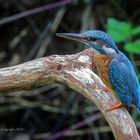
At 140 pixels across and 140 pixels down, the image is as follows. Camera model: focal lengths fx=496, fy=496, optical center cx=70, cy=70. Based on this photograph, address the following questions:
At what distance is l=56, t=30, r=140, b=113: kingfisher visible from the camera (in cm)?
286

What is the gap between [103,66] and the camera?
292cm

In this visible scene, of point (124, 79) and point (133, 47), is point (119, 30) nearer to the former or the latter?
point (133, 47)

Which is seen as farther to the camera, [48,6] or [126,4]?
[126,4]

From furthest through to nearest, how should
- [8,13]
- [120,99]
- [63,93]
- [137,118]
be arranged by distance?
1. [8,13]
2. [63,93]
3. [137,118]
4. [120,99]

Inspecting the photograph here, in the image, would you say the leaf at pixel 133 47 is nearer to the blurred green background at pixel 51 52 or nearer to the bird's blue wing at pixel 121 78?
the blurred green background at pixel 51 52

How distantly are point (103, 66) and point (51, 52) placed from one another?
2028 millimetres

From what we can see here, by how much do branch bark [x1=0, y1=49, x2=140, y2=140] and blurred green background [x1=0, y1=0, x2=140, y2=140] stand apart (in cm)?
152

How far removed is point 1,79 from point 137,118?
6.64 feet

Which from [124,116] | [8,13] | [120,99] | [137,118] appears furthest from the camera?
[8,13]

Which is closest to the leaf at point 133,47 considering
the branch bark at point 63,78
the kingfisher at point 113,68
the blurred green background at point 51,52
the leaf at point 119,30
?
the leaf at point 119,30

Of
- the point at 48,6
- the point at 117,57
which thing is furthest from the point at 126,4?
the point at 117,57

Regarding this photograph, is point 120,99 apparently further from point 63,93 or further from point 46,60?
point 63,93

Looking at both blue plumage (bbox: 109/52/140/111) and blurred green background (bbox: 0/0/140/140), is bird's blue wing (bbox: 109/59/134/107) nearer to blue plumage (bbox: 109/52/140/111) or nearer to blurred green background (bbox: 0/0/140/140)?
blue plumage (bbox: 109/52/140/111)

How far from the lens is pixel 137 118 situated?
4441 millimetres
